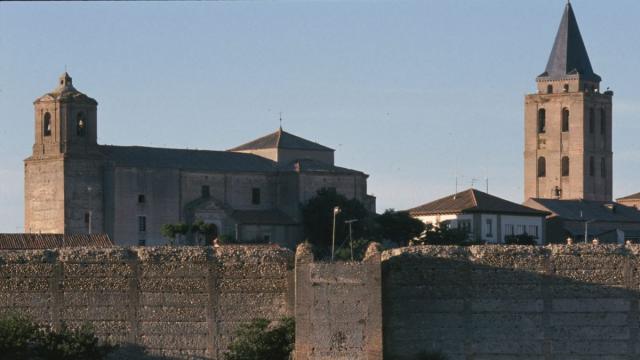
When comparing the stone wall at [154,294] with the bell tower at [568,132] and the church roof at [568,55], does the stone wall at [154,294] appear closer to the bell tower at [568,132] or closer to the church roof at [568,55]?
the church roof at [568,55]

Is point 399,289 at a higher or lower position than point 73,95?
lower

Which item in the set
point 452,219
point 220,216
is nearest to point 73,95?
point 220,216

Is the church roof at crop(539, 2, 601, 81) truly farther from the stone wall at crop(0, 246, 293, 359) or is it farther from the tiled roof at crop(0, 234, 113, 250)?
the stone wall at crop(0, 246, 293, 359)

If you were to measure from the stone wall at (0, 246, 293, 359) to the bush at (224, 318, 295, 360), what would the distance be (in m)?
0.36

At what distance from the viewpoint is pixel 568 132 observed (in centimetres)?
10925

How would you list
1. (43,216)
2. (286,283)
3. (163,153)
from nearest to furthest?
1. (286,283)
2. (43,216)
3. (163,153)

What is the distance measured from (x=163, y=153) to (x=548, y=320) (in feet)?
185

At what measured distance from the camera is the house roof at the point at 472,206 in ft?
281

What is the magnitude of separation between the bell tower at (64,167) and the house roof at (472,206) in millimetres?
12851

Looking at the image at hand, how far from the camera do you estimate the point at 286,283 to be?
1294 inches

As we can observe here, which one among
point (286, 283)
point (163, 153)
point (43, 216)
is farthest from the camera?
point (163, 153)

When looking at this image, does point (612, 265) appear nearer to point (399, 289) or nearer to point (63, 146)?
point (399, 289)

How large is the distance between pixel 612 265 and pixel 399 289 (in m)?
3.19

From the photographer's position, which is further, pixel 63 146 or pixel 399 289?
pixel 63 146
